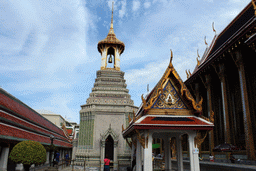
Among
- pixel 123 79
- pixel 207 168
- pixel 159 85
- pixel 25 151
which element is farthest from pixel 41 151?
pixel 123 79

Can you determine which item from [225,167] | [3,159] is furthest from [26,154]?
[225,167]

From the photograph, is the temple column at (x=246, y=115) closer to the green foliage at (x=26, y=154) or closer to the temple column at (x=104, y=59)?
the green foliage at (x=26, y=154)

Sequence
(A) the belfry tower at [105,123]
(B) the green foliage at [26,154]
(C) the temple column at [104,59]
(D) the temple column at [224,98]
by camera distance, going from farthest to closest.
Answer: (C) the temple column at [104,59]
(A) the belfry tower at [105,123]
(D) the temple column at [224,98]
(B) the green foliage at [26,154]

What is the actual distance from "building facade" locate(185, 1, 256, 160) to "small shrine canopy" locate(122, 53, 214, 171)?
4.85m

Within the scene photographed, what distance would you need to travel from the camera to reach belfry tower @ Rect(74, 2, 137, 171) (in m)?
22.9

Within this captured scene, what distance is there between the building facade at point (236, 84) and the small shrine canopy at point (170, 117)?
4.85 metres

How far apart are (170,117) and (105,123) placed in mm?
16512

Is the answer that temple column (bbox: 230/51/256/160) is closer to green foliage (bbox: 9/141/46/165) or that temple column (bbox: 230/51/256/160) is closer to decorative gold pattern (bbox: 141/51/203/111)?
decorative gold pattern (bbox: 141/51/203/111)

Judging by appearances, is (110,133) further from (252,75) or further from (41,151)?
(252,75)

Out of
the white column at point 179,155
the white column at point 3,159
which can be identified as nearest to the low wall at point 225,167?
the white column at point 179,155

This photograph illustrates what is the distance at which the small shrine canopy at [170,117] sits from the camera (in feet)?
27.0

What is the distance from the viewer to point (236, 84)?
15.3 m

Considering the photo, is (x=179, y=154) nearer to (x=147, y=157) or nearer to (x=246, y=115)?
(x=147, y=157)

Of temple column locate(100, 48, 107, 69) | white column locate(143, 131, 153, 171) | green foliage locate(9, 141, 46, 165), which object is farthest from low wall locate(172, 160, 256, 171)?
temple column locate(100, 48, 107, 69)
